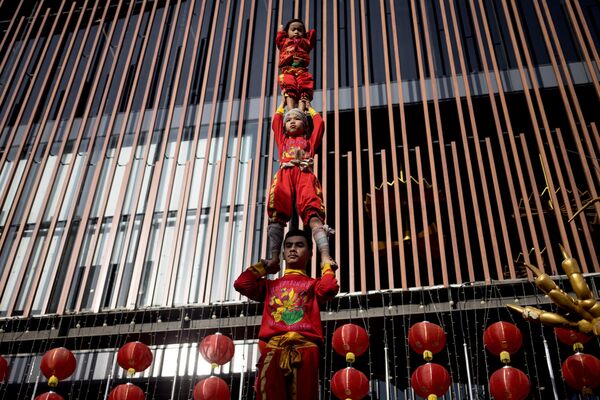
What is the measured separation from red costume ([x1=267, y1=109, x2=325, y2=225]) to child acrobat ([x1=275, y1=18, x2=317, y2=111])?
1.64 feet

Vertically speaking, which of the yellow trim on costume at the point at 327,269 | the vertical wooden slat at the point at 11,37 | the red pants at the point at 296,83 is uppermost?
the vertical wooden slat at the point at 11,37

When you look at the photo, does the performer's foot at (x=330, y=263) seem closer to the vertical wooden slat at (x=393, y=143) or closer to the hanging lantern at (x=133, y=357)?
the hanging lantern at (x=133, y=357)

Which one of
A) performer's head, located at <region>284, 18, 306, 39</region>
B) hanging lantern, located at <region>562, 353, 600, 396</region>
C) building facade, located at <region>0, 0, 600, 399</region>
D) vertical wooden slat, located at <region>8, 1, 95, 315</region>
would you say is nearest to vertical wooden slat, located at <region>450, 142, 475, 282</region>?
building facade, located at <region>0, 0, 600, 399</region>

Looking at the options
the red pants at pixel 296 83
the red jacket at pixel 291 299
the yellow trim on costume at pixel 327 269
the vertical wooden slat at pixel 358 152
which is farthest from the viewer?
the vertical wooden slat at pixel 358 152

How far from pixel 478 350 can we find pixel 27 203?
7939mm

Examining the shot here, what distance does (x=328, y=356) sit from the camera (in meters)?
9.30

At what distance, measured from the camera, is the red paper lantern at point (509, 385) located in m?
6.48

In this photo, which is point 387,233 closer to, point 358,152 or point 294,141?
point 358,152

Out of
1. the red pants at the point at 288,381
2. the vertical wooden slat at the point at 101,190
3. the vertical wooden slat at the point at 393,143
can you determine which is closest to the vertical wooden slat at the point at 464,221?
the vertical wooden slat at the point at 393,143

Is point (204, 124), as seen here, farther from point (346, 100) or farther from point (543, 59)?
point (543, 59)

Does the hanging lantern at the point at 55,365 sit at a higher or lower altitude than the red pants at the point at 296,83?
lower

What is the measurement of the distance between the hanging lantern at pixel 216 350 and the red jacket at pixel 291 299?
313 cm

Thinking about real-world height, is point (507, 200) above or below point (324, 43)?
below

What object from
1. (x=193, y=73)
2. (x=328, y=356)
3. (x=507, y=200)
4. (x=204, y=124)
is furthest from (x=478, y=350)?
(x=193, y=73)
